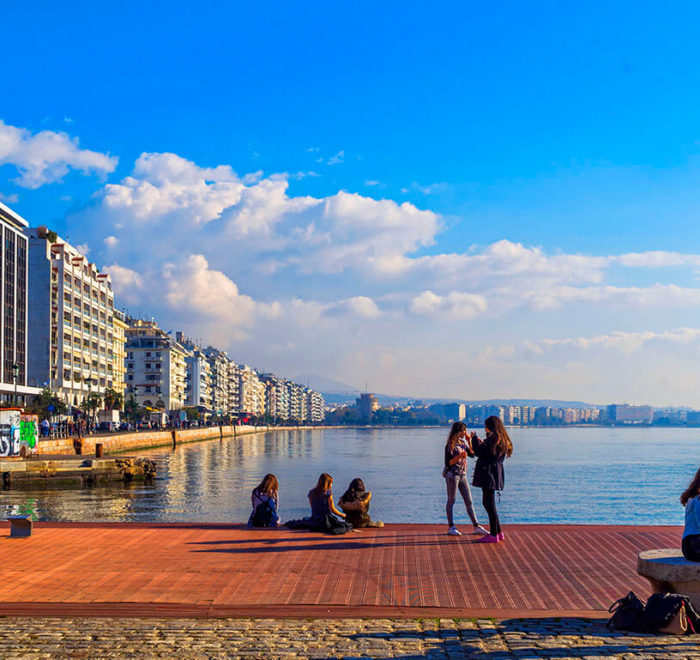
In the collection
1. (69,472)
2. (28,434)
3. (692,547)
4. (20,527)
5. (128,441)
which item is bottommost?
(128,441)

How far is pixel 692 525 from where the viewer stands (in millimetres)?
8219

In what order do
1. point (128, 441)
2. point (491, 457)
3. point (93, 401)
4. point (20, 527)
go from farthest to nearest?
point (93, 401) → point (128, 441) → point (20, 527) → point (491, 457)

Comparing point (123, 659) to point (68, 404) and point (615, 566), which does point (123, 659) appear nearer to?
point (615, 566)

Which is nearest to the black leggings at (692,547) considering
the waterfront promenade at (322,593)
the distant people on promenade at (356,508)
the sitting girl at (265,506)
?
the waterfront promenade at (322,593)

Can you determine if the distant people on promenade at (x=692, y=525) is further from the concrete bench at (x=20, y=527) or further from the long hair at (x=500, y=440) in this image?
the concrete bench at (x=20, y=527)

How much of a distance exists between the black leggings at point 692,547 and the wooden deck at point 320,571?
3.59ft

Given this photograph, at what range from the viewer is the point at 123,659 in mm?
6723

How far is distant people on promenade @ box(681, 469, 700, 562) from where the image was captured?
802 centimetres

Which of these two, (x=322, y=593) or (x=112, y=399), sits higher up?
(x=112, y=399)

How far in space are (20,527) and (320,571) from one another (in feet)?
19.8

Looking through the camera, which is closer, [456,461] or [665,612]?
[665,612]

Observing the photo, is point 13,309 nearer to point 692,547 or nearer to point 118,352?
point 118,352

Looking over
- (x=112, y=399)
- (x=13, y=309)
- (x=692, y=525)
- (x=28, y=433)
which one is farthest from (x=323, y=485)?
(x=112, y=399)

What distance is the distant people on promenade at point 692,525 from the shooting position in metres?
8.02
